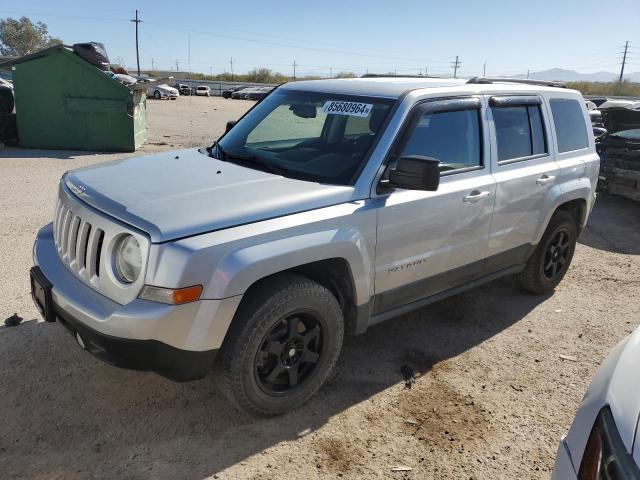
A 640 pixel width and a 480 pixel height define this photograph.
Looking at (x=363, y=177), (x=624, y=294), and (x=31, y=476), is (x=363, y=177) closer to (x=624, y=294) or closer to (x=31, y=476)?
(x=31, y=476)

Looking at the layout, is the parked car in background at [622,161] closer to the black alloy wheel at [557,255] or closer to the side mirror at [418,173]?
the black alloy wheel at [557,255]

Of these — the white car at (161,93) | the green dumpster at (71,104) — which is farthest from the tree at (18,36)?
the green dumpster at (71,104)

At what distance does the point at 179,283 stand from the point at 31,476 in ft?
3.89

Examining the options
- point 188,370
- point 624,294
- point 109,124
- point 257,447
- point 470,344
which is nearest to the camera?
point 188,370

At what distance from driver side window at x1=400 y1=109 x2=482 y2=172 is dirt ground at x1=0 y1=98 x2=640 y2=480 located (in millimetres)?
1387

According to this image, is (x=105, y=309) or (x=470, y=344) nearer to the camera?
(x=105, y=309)

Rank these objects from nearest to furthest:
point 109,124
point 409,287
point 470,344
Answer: point 409,287 → point 470,344 → point 109,124

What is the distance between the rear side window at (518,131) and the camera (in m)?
4.14

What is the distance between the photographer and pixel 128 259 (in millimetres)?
2697

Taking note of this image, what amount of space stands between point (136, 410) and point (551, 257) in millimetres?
3802

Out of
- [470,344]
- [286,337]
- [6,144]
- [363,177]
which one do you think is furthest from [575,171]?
[6,144]

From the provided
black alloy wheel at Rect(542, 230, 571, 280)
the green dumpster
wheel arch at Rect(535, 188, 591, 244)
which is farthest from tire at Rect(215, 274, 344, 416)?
the green dumpster

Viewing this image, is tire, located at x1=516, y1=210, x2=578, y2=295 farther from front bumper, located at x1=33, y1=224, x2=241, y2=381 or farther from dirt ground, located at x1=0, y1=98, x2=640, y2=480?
front bumper, located at x1=33, y1=224, x2=241, y2=381

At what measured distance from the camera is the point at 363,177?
3252 mm
